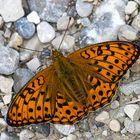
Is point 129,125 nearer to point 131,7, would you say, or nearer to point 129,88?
point 129,88

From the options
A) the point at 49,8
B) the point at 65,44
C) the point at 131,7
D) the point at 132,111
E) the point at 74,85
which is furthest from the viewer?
the point at 49,8

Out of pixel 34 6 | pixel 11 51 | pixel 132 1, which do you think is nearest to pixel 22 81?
pixel 11 51

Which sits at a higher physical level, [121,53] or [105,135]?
[121,53]

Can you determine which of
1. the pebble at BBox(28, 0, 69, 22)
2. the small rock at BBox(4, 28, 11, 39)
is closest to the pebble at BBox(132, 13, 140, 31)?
the pebble at BBox(28, 0, 69, 22)

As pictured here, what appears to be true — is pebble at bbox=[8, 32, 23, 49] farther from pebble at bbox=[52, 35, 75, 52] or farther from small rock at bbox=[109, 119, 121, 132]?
small rock at bbox=[109, 119, 121, 132]

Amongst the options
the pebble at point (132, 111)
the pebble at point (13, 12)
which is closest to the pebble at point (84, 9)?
the pebble at point (13, 12)

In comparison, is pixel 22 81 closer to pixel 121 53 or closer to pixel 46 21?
pixel 46 21

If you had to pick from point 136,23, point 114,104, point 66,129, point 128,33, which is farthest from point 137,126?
point 136,23
